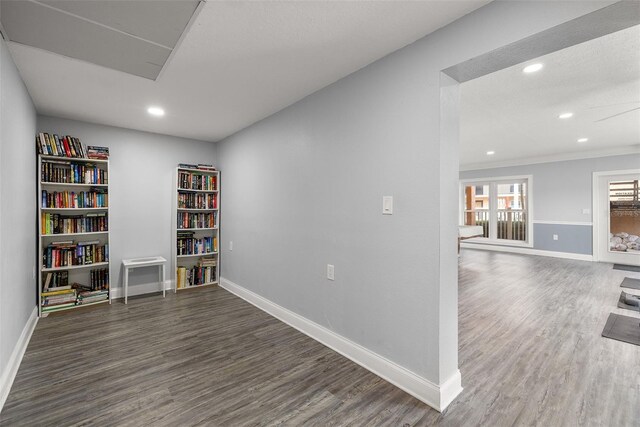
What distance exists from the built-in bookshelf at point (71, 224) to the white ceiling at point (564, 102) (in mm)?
4497

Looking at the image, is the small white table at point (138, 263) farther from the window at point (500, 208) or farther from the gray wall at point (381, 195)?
the window at point (500, 208)

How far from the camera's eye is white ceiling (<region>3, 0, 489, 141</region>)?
1616mm

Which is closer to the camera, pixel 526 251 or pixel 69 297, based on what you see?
pixel 69 297

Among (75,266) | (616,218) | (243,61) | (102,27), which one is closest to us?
(102,27)

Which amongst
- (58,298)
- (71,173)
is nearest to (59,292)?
(58,298)

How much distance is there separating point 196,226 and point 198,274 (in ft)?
2.46

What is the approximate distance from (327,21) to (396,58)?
585 millimetres

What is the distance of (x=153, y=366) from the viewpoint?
219 cm

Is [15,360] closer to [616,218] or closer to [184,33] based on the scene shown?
[184,33]

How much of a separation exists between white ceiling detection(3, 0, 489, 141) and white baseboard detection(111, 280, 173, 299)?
228 cm

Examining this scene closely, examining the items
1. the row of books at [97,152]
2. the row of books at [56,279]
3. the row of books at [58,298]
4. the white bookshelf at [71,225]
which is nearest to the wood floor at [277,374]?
the row of books at [58,298]

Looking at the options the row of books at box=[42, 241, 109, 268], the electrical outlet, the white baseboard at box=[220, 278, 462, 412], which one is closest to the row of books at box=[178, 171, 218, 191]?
the row of books at box=[42, 241, 109, 268]

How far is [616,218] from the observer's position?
619 centimetres

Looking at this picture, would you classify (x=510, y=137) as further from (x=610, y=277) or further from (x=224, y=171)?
(x=224, y=171)
